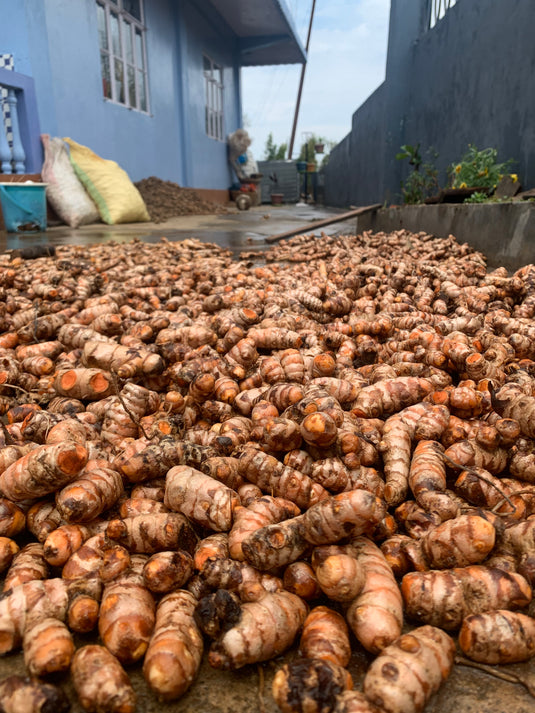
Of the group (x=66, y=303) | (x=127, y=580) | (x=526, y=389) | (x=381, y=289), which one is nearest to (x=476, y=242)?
(x=381, y=289)

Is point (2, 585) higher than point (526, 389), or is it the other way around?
point (526, 389)

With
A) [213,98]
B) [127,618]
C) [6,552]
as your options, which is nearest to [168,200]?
[213,98]

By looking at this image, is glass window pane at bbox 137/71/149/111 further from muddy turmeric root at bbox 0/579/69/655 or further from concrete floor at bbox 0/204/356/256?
muddy turmeric root at bbox 0/579/69/655

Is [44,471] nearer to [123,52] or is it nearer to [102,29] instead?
[102,29]

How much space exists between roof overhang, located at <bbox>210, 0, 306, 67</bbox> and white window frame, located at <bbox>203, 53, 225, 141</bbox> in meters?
1.65

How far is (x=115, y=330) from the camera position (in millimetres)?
2816

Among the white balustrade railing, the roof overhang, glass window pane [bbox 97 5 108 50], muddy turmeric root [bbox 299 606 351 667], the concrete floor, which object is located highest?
the roof overhang


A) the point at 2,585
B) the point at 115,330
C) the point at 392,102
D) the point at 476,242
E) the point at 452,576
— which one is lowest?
the point at 2,585

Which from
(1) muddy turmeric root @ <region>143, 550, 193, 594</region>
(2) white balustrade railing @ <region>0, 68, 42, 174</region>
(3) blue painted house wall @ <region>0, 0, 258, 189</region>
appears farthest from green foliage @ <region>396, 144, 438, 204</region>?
(1) muddy turmeric root @ <region>143, 550, 193, 594</region>

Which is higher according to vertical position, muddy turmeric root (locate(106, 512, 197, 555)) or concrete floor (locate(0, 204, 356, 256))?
concrete floor (locate(0, 204, 356, 256))

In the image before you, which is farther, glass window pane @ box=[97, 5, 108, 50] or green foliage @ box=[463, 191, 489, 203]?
glass window pane @ box=[97, 5, 108, 50]

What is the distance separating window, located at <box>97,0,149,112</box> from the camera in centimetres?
1015

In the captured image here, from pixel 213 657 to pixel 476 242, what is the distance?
4.90 m

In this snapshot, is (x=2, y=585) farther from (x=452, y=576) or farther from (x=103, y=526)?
(x=452, y=576)
